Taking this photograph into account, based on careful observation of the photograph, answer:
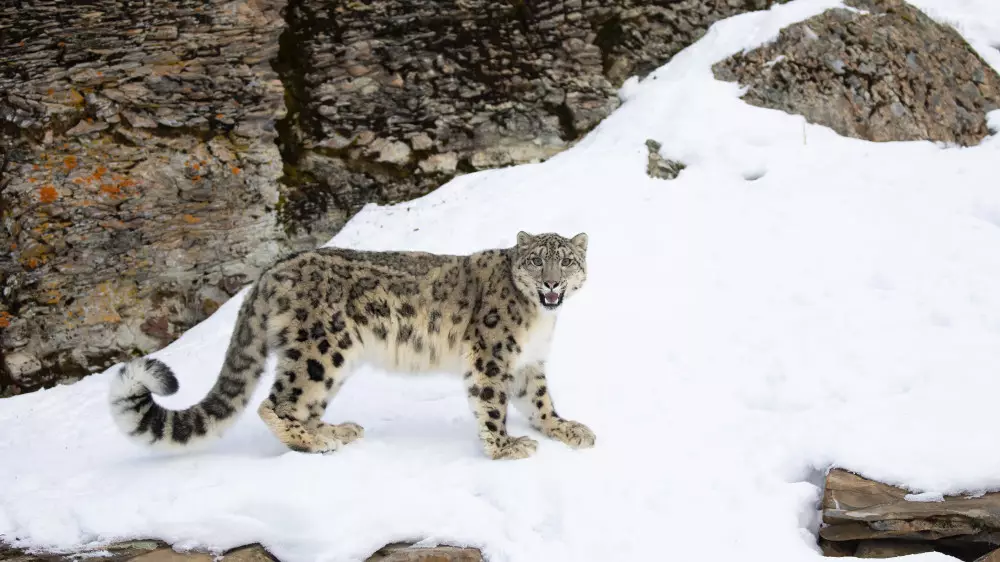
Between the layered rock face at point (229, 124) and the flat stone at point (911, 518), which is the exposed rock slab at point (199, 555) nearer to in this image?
the flat stone at point (911, 518)

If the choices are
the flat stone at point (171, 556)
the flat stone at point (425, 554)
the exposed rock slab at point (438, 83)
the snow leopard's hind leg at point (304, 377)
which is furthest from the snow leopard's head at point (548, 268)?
the exposed rock slab at point (438, 83)

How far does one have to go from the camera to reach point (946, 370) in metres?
6.68

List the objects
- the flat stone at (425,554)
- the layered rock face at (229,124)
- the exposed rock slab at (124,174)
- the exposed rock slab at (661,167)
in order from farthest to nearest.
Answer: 1. the exposed rock slab at (661,167)
2. the layered rock face at (229,124)
3. the exposed rock slab at (124,174)
4. the flat stone at (425,554)

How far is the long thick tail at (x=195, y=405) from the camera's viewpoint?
18.6 ft

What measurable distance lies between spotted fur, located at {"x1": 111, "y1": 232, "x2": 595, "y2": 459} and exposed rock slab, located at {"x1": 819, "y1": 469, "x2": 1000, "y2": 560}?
6.08 feet

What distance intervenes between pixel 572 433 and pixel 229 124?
21.4 feet

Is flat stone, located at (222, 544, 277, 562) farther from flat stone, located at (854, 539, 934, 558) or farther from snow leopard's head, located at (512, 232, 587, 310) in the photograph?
flat stone, located at (854, 539, 934, 558)

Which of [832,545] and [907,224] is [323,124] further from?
[832,545]

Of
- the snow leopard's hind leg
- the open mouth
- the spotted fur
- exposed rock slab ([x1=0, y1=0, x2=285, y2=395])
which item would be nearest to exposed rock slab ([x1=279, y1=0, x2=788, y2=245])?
exposed rock slab ([x1=0, y1=0, x2=285, y2=395])

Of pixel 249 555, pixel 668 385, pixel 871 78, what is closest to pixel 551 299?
pixel 668 385

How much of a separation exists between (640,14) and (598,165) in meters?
3.12

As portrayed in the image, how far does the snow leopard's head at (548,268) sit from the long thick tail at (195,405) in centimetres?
201

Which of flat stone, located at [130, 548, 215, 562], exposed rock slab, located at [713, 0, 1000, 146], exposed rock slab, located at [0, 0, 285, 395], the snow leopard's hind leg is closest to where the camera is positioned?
flat stone, located at [130, 548, 215, 562]

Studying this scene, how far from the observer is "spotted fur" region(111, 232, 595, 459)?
6.15 metres
